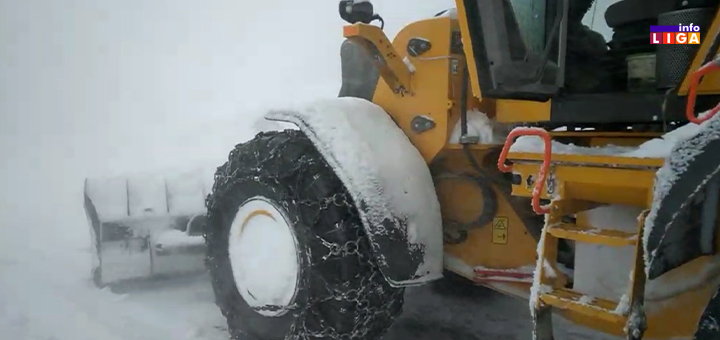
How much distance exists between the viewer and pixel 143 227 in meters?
4.24

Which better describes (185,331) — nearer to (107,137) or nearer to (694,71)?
(694,71)

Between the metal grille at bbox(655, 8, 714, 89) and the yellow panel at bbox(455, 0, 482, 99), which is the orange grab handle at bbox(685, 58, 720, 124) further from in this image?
the yellow panel at bbox(455, 0, 482, 99)

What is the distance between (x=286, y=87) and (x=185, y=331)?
7767 millimetres

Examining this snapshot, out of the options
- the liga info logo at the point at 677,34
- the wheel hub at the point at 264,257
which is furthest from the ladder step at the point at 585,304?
the wheel hub at the point at 264,257

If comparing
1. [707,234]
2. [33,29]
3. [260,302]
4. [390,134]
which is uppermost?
[33,29]

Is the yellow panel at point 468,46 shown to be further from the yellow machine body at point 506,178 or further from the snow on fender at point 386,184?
the snow on fender at point 386,184

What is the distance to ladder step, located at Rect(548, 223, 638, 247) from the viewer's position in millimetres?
1809

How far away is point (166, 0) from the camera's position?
1305cm

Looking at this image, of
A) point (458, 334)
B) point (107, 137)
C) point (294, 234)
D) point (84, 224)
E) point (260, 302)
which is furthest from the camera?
point (107, 137)

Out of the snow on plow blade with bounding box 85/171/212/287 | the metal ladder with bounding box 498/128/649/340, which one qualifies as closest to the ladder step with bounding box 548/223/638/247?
the metal ladder with bounding box 498/128/649/340

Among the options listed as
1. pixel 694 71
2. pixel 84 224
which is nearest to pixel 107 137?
pixel 84 224

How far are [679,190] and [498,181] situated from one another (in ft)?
3.75

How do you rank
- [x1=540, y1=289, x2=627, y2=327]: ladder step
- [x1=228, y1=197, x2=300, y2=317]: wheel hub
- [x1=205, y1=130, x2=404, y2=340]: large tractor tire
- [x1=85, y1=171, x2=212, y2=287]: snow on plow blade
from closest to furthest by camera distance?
1. [x1=540, y1=289, x2=627, y2=327]: ladder step
2. [x1=205, y1=130, x2=404, y2=340]: large tractor tire
3. [x1=228, y1=197, x2=300, y2=317]: wheel hub
4. [x1=85, y1=171, x2=212, y2=287]: snow on plow blade

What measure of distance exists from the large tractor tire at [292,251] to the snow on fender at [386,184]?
0.11 metres
